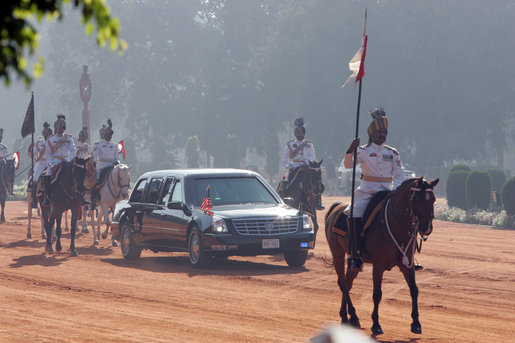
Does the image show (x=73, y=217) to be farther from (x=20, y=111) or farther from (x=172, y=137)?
(x=20, y=111)

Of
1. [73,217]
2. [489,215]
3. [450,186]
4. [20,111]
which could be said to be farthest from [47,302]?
[20,111]

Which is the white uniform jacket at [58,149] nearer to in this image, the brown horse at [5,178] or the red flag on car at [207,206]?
the red flag on car at [207,206]

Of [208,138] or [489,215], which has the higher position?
[208,138]

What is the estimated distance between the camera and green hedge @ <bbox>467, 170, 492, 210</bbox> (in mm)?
33469

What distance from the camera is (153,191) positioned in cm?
1891

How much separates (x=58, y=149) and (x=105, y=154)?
8.62 ft

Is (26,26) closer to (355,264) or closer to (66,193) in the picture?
(355,264)

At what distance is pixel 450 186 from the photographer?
35.4 metres

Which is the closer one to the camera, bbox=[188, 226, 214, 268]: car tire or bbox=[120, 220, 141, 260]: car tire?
bbox=[188, 226, 214, 268]: car tire

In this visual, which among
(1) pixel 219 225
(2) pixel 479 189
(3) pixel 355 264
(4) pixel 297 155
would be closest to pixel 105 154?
(4) pixel 297 155

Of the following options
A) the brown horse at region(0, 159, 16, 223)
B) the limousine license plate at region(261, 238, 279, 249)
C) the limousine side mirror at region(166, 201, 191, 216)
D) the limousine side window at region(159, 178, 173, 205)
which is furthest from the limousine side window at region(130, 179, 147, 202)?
the brown horse at region(0, 159, 16, 223)

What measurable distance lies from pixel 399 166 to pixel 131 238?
8.94 m

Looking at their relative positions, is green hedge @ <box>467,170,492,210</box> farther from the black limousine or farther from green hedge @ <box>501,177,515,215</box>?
the black limousine

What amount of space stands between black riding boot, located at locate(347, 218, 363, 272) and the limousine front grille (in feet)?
18.6
